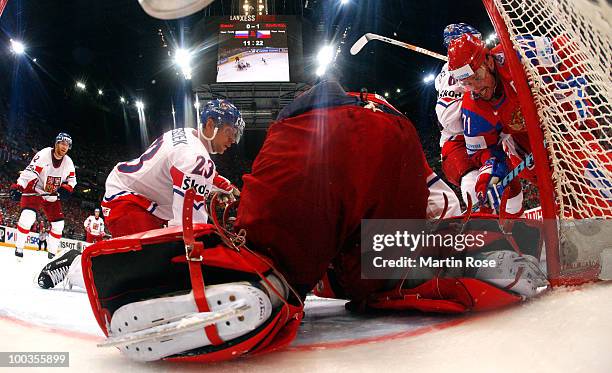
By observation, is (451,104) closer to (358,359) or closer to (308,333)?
(308,333)

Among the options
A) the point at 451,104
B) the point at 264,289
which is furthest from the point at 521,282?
the point at 451,104

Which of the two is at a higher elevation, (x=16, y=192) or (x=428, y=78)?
(x=428, y=78)

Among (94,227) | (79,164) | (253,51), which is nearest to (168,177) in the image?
(94,227)

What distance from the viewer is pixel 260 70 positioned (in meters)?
9.62

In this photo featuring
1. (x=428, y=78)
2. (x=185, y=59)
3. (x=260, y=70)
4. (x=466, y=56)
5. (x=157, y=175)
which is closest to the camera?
(x=466, y=56)

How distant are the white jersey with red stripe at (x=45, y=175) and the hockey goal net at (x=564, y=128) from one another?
211 inches

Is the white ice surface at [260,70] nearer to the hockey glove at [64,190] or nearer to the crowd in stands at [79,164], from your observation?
the hockey glove at [64,190]

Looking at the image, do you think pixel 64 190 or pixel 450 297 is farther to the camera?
pixel 64 190

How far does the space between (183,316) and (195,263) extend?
0.32 feet

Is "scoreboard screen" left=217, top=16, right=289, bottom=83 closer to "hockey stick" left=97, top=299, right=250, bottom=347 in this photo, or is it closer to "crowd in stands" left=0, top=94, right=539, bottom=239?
"crowd in stands" left=0, top=94, right=539, bottom=239

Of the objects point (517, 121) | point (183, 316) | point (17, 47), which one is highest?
point (17, 47)

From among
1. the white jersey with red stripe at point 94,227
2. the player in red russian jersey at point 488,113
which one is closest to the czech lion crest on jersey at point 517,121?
the player in red russian jersey at point 488,113

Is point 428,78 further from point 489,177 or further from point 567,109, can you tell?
point 567,109

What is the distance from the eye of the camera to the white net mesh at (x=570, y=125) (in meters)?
1.10
